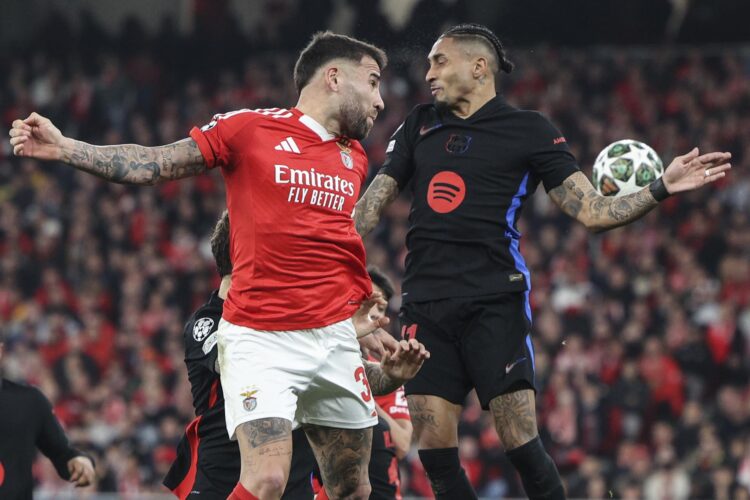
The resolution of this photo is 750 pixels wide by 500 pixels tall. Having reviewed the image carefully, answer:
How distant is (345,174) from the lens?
5.52m

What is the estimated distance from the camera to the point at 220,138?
5.28 m

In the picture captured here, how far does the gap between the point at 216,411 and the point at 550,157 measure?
6.56 feet

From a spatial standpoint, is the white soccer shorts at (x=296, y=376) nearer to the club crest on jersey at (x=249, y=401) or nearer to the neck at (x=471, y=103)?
the club crest on jersey at (x=249, y=401)

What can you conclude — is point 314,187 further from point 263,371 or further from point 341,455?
point 341,455

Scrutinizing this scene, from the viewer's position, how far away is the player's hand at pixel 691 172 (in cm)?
555

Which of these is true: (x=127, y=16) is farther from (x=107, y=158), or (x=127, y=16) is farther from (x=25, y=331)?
(x=107, y=158)

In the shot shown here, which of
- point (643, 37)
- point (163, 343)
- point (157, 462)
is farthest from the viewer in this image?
point (643, 37)

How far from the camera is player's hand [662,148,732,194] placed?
5.55 m

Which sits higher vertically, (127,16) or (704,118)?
(127,16)

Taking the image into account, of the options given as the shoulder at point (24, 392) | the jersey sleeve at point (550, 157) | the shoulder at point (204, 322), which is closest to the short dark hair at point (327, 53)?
the jersey sleeve at point (550, 157)

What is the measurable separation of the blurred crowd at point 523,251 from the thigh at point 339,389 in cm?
536

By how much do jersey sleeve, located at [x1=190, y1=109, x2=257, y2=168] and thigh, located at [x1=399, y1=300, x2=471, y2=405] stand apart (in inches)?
53.6

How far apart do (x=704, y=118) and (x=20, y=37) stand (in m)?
11.4

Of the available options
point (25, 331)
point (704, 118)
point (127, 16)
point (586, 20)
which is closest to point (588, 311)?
point (704, 118)
